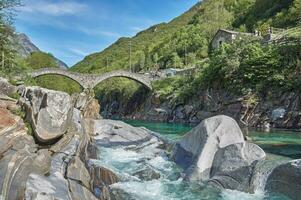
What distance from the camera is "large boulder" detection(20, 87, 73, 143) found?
14781 millimetres

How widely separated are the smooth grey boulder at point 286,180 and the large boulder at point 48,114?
855cm

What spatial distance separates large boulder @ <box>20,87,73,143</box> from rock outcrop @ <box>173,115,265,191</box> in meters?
6.11

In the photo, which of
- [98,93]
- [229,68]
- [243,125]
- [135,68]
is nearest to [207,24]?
[135,68]

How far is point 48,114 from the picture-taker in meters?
15.0

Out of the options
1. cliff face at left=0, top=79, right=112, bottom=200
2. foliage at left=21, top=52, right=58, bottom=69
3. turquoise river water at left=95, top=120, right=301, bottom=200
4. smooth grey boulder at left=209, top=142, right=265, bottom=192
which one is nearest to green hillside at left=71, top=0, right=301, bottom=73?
foliage at left=21, top=52, right=58, bottom=69

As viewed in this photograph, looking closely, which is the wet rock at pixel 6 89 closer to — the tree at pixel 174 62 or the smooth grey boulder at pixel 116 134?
the smooth grey boulder at pixel 116 134

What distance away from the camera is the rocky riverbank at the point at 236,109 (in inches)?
1703

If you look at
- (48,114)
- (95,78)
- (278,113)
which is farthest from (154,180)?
(95,78)

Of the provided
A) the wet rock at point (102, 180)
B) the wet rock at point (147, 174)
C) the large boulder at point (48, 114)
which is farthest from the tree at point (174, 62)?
the large boulder at point (48, 114)

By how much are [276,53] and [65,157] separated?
1592 inches

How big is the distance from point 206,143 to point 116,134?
1212 centimetres

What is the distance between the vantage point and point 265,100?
47.8 metres

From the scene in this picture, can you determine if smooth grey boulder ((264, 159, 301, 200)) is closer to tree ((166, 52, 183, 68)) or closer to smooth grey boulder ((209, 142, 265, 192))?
smooth grey boulder ((209, 142, 265, 192))

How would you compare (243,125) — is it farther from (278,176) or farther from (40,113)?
(40,113)
